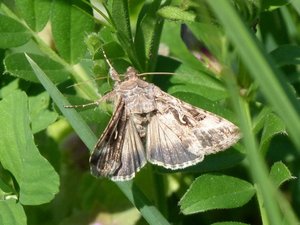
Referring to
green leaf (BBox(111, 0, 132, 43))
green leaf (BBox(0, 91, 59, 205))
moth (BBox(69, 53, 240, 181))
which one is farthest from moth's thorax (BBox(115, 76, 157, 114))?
green leaf (BBox(0, 91, 59, 205))

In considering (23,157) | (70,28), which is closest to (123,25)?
(70,28)

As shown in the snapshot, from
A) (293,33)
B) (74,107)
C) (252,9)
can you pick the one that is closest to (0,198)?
(74,107)

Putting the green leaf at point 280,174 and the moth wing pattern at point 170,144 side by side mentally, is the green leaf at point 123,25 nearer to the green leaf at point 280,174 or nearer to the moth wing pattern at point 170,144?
the moth wing pattern at point 170,144

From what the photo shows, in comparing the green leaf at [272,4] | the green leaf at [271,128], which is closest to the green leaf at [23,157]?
the green leaf at [271,128]

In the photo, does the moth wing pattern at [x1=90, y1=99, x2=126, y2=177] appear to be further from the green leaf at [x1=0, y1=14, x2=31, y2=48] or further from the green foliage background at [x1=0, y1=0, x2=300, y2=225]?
the green leaf at [x1=0, y1=14, x2=31, y2=48]

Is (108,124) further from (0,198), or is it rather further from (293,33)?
(293,33)
